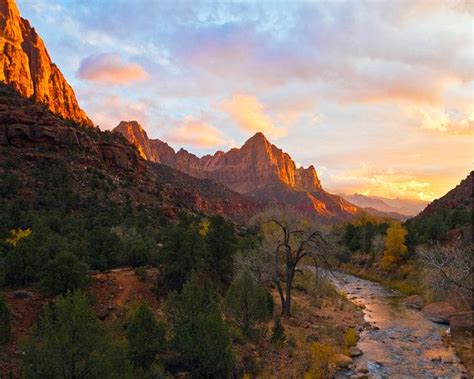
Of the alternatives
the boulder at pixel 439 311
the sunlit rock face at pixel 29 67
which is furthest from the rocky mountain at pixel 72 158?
the sunlit rock face at pixel 29 67

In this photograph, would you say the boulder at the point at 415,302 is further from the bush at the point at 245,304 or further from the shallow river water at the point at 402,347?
the bush at the point at 245,304

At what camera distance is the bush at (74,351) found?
9.73 metres

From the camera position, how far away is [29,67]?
13975cm

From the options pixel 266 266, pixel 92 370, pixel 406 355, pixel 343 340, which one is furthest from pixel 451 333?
Answer: pixel 92 370

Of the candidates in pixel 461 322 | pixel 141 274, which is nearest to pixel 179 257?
pixel 141 274

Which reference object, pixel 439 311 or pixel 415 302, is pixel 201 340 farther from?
pixel 415 302

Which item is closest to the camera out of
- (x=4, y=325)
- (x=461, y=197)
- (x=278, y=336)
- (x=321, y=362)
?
(x=4, y=325)

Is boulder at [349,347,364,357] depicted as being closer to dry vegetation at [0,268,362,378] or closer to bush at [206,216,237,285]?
dry vegetation at [0,268,362,378]

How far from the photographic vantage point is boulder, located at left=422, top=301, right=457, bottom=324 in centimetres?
2819

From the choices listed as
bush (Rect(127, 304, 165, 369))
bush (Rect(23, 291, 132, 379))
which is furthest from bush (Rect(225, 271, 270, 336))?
bush (Rect(23, 291, 132, 379))

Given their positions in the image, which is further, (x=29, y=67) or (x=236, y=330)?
(x=29, y=67)

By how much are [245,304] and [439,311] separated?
1905 cm

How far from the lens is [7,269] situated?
18.8 meters

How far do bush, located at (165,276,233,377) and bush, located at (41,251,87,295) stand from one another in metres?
6.34
